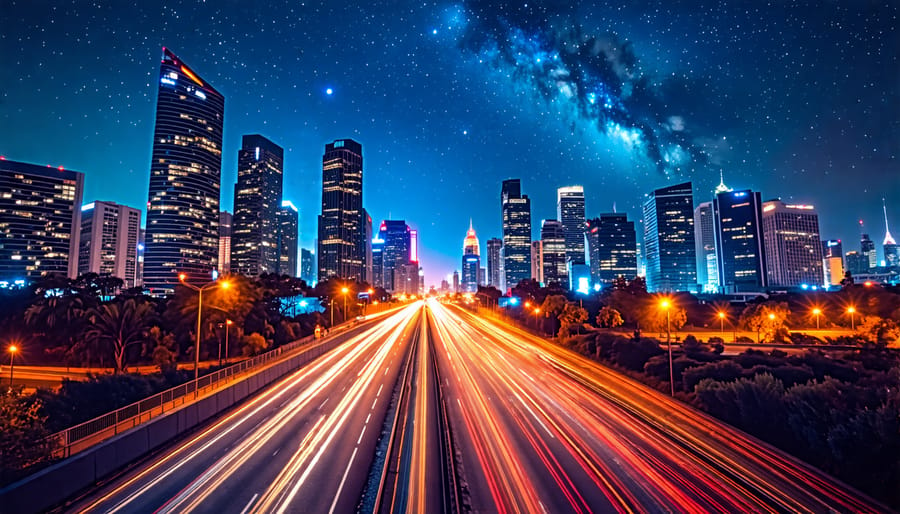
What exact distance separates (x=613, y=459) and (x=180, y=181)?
220 meters

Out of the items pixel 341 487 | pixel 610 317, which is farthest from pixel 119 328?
pixel 610 317

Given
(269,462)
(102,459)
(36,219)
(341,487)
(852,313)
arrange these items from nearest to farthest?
(341,487), (102,459), (269,462), (852,313), (36,219)

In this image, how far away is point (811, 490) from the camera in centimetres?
1459

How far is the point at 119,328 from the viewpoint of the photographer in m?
44.9

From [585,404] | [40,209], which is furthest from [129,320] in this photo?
[40,209]

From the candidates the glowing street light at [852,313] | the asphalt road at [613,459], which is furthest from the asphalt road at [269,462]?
the glowing street light at [852,313]

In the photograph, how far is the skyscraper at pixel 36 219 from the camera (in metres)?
152

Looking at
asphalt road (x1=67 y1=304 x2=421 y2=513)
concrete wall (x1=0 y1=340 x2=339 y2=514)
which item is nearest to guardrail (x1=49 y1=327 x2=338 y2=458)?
concrete wall (x1=0 y1=340 x2=339 y2=514)

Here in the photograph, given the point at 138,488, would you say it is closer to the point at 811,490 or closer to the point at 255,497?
the point at 255,497

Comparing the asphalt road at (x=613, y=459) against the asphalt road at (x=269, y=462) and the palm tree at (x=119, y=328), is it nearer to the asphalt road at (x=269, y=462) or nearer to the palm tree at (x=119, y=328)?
the asphalt road at (x=269, y=462)

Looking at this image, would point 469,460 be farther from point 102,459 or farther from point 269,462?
point 102,459

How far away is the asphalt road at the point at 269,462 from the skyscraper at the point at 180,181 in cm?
18590

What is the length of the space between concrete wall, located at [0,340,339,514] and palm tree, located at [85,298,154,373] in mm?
28638

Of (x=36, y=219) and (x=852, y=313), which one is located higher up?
(x=36, y=219)
